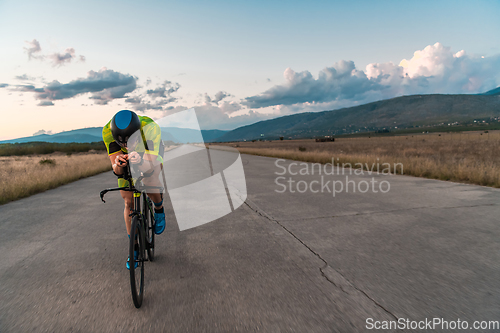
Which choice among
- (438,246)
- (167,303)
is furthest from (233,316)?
(438,246)

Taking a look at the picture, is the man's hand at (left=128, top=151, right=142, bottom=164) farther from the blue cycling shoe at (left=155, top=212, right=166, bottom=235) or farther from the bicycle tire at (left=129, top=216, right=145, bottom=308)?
the blue cycling shoe at (left=155, top=212, right=166, bottom=235)

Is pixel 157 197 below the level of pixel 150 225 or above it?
above

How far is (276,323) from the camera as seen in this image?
2.61 m

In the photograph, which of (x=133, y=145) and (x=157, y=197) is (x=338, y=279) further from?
(x=133, y=145)

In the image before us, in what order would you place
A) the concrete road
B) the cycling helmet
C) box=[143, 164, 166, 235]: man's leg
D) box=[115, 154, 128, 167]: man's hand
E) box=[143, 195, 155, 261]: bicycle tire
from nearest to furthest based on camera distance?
the concrete road, the cycling helmet, box=[115, 154, 128, 167]: man's hand, box=[143, 164, 166, 235]: man's leg, box=[143, 195, 155, 261]: bicycle tire

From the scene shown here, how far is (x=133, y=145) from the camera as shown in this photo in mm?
3428

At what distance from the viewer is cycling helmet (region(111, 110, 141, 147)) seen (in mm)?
3023

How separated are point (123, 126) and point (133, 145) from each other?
44 centimetres

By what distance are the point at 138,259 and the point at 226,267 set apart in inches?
47.7

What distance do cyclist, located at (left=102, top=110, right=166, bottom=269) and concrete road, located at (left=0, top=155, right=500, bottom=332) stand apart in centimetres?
89

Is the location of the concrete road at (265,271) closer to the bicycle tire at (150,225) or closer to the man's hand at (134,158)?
the bicycle tire at (150,225)

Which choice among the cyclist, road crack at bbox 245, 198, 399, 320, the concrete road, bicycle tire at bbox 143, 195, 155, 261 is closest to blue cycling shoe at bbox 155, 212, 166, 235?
the cyclist

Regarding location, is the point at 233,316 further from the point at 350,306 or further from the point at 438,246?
the point at 438,246

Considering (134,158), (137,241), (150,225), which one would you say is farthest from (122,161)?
(150,225)
